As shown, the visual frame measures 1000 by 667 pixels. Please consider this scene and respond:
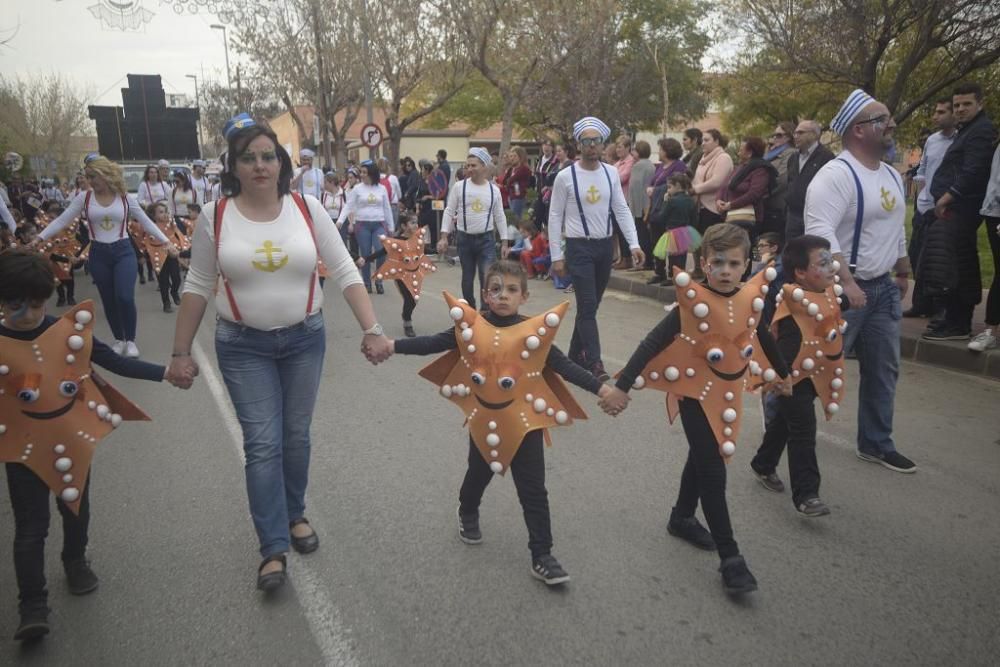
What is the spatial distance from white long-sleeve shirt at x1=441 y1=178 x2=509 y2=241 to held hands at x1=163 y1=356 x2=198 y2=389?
16.5 ft

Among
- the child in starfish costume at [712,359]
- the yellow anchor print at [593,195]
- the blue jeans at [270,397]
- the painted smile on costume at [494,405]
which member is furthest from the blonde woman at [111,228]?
the child in starfish costume at [712,359]

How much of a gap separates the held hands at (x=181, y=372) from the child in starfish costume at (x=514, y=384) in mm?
896

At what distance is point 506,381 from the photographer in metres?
3.33

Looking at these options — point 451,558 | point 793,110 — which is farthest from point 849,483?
point 793,110

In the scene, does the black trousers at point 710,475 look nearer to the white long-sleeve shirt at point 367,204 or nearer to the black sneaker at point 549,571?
the black sneaker at point 549,571

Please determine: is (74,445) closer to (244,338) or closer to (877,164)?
(244,338)

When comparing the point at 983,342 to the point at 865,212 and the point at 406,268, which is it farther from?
the point at 406,268

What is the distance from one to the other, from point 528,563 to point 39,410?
2.18 meters

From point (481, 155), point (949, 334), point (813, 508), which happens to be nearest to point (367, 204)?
point (481, 155)

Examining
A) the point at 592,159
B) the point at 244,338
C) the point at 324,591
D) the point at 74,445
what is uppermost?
the point at 592,159

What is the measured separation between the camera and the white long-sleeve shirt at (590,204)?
6.36 metres

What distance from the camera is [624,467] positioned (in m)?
4.67

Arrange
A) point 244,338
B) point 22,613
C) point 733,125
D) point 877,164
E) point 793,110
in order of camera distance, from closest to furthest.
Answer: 1. point 22,613
2. point 244,338
3. point 877,164
4. point 793,110
5. point 733,125

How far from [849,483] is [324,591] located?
2974mm
